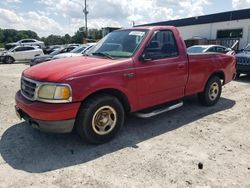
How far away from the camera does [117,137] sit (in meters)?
4.65

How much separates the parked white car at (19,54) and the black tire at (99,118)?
72.8 feet

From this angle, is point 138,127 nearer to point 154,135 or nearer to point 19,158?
point 154,135

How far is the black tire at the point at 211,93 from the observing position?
6359 mm

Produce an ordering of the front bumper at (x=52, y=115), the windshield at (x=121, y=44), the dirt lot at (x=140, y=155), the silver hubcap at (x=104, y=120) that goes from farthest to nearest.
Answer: the windshield at (x=121, y=44)
the silver hubcap at (x=104, y=120)
the front bumper at (x=52, y=115)
the dirt lot at (x=140, y=155)

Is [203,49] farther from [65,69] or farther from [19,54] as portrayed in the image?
[19,54]

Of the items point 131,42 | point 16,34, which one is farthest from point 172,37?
point 16,34

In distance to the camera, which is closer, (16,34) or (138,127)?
(138,127)

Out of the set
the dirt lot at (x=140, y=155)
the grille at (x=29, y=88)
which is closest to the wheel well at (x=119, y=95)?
the dirt lot at (x=140, y=155)

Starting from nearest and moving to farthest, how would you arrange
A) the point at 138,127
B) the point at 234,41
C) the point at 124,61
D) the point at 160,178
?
the point at 160,178 < the point at 124,61 < the point at 138,127 < the point at 234,41

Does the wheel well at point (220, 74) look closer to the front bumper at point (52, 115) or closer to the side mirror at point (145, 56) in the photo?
the side mirror at point (145, 56)

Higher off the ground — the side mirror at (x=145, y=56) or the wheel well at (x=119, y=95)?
the side mirror at (x=145, y=56)

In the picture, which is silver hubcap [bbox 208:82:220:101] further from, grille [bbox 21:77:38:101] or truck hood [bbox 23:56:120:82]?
grille [bbox 21:77:38:101]

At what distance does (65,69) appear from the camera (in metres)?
4.07

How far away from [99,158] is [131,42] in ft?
7.32
